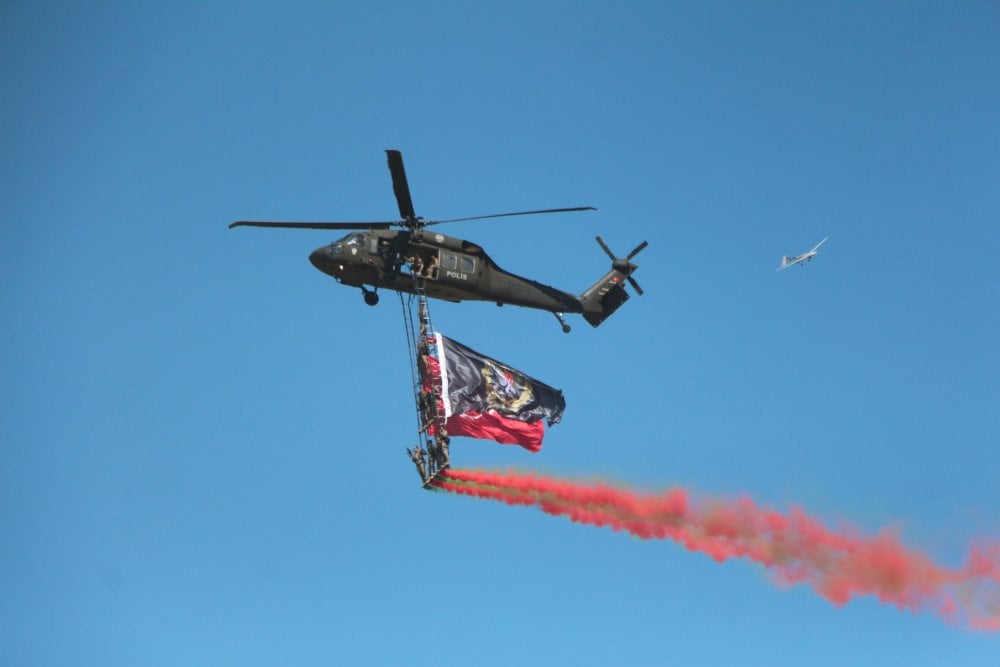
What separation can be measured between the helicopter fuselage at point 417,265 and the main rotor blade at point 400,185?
98 cm

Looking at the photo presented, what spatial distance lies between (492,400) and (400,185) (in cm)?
1044

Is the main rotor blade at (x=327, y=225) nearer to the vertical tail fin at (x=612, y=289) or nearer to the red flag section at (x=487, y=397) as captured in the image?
the red flag section at (x=487, y=397)

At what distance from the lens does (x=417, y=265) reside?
55812 mm

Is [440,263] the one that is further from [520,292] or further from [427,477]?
[427,477]

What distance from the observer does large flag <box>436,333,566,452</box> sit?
2052 inches

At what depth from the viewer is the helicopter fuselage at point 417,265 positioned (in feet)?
180

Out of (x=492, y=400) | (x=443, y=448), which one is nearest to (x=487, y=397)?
(x=492, y=400)

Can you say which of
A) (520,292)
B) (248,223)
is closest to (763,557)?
(520,292)

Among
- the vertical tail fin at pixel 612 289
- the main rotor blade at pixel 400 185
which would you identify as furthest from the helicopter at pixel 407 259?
the vertical tail fin at pixel 612 289

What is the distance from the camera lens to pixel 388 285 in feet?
182

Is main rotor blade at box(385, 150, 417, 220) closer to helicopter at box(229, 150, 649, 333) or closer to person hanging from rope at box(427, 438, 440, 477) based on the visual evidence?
helicopter at box(229, 150, 649, 333)

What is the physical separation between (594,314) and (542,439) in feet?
34.3

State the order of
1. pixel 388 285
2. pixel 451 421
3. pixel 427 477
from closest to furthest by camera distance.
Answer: pixel 427 477 < pixel 451 421 < pixel 388 285

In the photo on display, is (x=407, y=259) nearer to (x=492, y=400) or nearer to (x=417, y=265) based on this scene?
(x=417, y=265)
